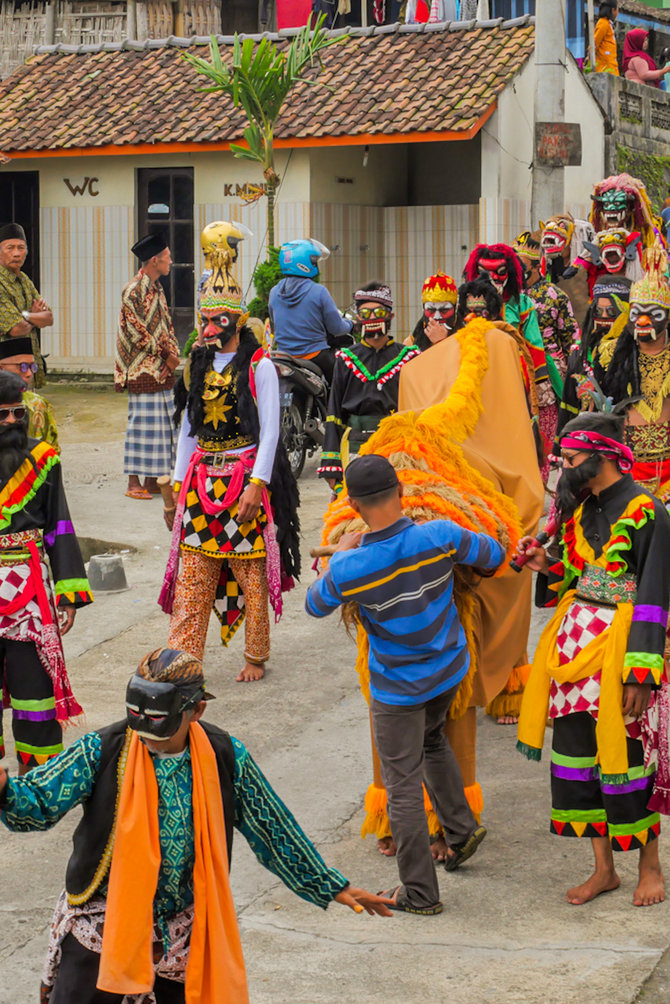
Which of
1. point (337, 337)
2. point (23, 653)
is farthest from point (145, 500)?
point (23, 653)

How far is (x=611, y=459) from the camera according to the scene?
538 cm

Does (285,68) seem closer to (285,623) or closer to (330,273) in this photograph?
(330,273)

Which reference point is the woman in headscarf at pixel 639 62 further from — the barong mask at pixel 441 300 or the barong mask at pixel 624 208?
the barong mask at pixel 441 300

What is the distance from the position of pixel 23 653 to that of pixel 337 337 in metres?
7.08

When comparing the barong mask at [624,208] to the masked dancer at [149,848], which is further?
the barong mask at [624,208]

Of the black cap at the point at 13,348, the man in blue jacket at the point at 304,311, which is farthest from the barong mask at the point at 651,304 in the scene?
the man in blue jacket at the point at 304,311

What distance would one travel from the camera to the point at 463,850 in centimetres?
570

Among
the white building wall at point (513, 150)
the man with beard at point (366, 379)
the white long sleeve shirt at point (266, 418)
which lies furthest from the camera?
the white building wall at point (513, 150)

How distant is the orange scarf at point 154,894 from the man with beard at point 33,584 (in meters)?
2.43

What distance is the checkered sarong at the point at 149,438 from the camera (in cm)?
1209

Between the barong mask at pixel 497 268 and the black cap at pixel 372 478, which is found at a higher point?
the barong mask at pixel 497 268

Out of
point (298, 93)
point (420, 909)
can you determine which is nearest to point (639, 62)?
point (298, 93)

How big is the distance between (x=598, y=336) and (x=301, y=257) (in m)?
4.54

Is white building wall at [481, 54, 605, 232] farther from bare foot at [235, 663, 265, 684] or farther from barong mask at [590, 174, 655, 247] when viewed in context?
bare foot at [235, 663, 265, 684]
